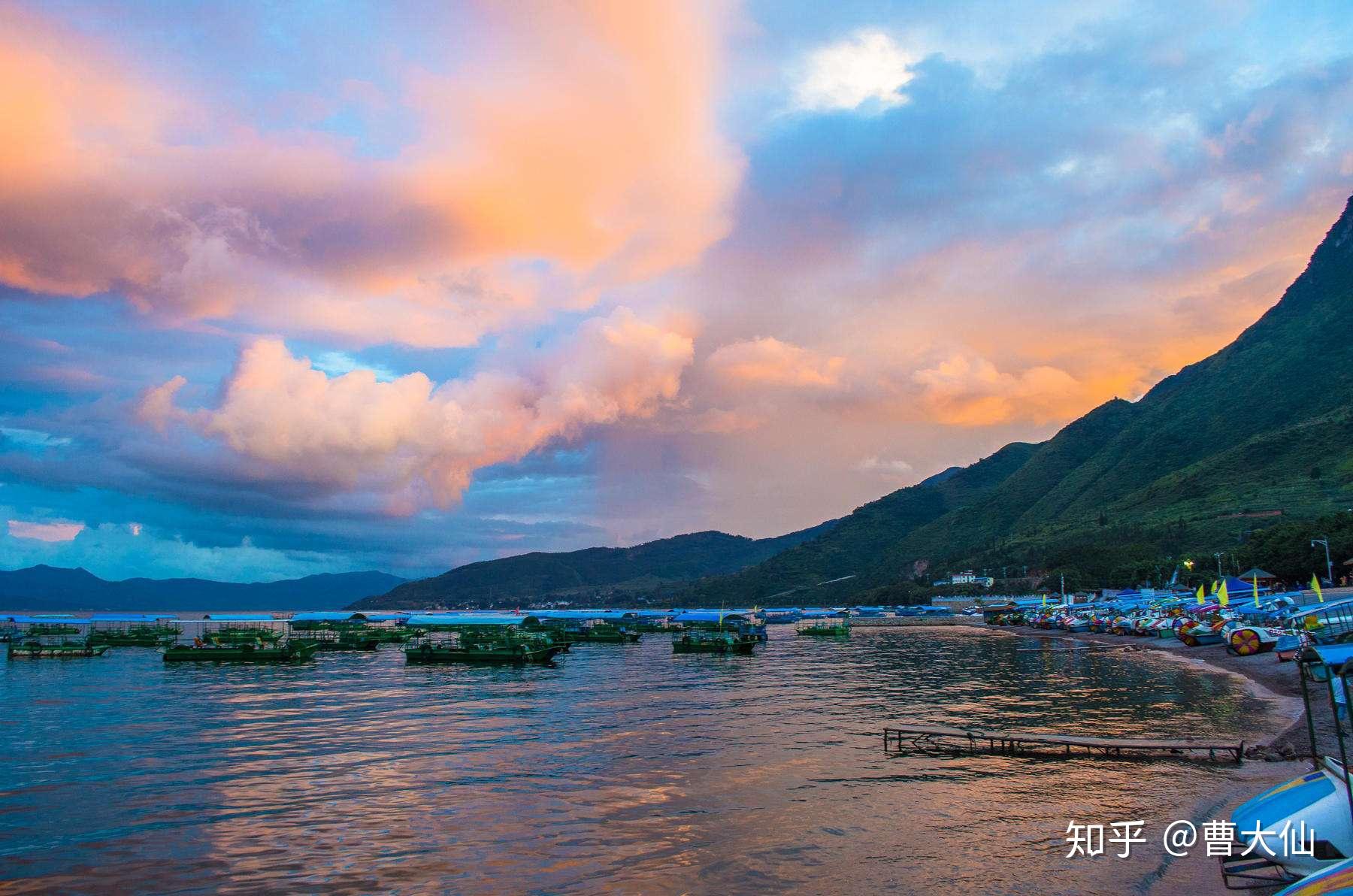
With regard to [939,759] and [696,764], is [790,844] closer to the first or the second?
[696,764]

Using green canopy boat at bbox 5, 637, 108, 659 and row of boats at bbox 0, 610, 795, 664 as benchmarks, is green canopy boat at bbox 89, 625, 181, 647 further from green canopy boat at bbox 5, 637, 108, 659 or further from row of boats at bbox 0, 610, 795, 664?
green canopy boat at bbox 5, 637, 108, 659

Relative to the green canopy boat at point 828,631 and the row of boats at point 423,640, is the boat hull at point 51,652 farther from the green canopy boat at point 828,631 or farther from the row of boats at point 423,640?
the green canopy boat at point 828,631

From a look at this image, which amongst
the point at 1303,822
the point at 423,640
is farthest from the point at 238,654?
the point at 1303,822

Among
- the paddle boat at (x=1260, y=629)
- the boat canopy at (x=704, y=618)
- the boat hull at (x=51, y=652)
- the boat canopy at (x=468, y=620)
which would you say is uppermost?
the boat hull at (x=51, y=652)

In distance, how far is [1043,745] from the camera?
3325 cm

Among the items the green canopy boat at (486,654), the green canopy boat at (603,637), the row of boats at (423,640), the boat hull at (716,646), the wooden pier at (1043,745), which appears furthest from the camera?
the green canopy boat at (603,637)

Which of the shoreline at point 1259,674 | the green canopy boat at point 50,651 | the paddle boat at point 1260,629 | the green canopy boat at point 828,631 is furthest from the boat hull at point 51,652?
the paddle boat at point 1260,629

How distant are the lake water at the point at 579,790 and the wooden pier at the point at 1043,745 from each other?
1118mm

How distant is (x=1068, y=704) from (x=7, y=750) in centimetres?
5174

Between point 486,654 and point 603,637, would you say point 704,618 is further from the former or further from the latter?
point 486,654

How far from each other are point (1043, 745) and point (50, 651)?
10743 centimetres

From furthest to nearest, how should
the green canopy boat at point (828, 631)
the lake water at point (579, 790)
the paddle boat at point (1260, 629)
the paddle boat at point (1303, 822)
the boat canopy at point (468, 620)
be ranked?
the green canopy boat at point (828, 631) < the boat canopy at point (468, 620) < the paddle boat at point (1260, 629) < the lake water at point (579, 790) < the paddle boat at point (1303, 822)

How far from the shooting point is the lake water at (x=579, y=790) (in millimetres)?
19438

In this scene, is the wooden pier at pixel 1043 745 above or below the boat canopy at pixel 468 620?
below
